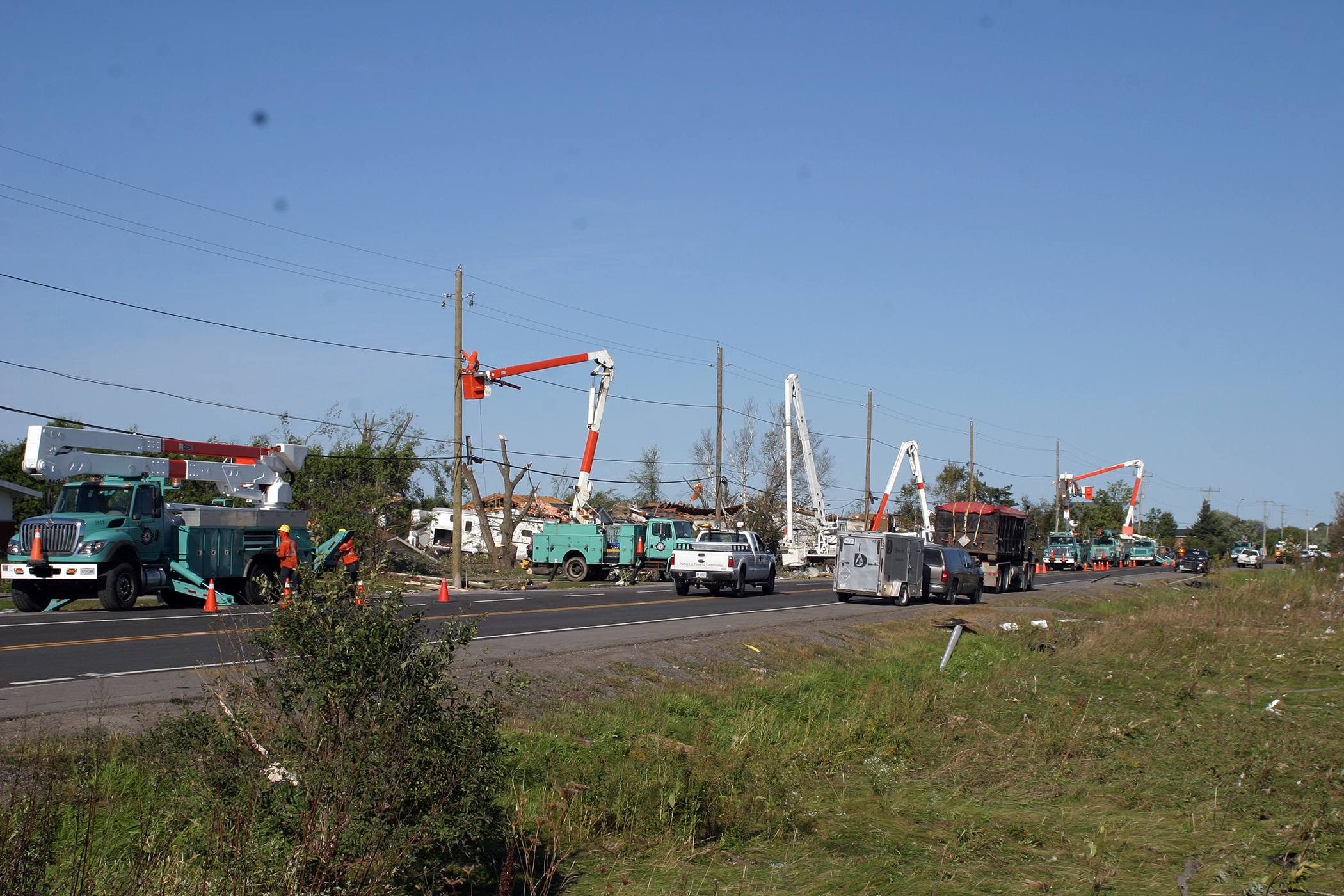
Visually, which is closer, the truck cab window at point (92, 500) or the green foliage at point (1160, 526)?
the truck cab window at point (92, 500)

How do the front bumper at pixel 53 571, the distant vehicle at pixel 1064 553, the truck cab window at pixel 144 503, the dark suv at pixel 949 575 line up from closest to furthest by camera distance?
the front bumper at pixel 53 571, the truck cab window at pixel 144 503, the dark suv at pixel 949 575, the distant vehicle at pixel 1064 553

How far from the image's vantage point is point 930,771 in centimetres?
1183

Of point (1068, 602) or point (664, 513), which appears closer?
point (1068, 602)

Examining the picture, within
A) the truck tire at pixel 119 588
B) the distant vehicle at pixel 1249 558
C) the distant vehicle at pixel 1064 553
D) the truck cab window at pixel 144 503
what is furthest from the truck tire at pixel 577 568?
the distant vehicle at pixel 1249 558

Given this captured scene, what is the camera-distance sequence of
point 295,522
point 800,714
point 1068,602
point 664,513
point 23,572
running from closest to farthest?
point 800,714 < point 23,572 < point 295,522 < point 1068,602 < point 664,513

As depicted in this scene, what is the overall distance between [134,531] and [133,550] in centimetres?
51

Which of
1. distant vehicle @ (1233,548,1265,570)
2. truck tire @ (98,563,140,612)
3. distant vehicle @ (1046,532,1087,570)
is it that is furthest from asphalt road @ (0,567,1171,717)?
distant vehicle @ (1233,548,1265,570)

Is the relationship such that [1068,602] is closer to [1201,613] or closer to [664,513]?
[1201,613]

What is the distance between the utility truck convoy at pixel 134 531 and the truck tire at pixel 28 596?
0.7 inches

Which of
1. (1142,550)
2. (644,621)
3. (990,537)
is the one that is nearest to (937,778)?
(644,621)

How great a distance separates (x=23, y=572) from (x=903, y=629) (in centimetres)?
1876

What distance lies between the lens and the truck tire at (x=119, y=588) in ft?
70.0

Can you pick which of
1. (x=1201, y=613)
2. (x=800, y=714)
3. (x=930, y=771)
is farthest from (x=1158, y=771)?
(x=1201, y=613)

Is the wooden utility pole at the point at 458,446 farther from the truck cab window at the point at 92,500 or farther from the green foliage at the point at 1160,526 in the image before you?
→ the green foliage at the point at 1160,526
